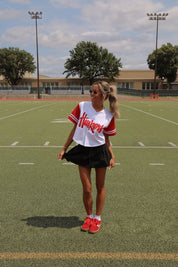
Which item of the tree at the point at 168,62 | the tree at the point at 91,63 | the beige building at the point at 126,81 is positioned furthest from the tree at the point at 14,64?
the tree at the point at 168,62

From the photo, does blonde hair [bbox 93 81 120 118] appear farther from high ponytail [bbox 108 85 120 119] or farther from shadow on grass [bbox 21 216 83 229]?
shadow on grass [bbox 21 216 83 229]

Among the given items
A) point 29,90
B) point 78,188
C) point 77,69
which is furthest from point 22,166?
point 77,69

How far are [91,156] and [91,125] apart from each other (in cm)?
36

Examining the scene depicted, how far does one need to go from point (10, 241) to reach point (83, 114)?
5.47 feet

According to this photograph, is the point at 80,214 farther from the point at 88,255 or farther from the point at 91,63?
the point at 91,63

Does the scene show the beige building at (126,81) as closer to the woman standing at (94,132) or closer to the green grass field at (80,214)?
the green grass field at (80,214)

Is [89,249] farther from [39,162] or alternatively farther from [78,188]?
[39,162]

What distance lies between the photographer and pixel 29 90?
60.3 metres

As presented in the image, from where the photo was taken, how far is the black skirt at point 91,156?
311 centimetres

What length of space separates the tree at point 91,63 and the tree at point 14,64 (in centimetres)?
1086

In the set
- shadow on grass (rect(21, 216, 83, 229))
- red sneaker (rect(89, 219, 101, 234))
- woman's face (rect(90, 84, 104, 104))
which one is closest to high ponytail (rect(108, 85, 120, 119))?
woman's face (rect(90, 84, 104, 104))

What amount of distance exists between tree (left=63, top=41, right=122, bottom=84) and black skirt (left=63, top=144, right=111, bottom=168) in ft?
214

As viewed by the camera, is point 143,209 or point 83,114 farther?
point 143,209

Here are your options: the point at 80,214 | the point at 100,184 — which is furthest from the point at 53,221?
the point at 100,184
